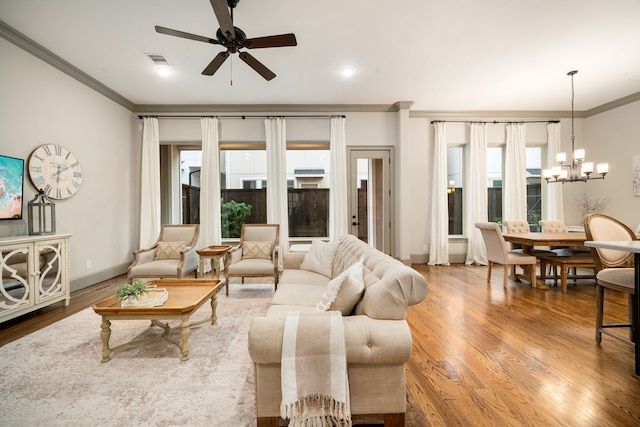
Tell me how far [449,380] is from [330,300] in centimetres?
109

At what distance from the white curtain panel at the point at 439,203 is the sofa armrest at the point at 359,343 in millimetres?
4685

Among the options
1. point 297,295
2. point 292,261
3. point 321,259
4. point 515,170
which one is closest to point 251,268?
point 292,261

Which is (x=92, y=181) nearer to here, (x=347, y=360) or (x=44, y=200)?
(x=44, y=200)

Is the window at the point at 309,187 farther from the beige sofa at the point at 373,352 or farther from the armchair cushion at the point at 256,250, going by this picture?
the beige sofa at the point at 373,352

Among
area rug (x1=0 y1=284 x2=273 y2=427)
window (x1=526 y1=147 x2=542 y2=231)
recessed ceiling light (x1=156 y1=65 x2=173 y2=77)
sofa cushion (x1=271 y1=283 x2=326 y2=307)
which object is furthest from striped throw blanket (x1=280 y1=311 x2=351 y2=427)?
→ window (x1=526 y1=147 x2=542 y2=231)

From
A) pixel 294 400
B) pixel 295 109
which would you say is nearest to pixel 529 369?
pixel 294 400

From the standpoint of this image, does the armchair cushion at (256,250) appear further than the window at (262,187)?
No

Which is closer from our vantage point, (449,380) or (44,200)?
(449,380)

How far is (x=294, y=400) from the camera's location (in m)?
1.27

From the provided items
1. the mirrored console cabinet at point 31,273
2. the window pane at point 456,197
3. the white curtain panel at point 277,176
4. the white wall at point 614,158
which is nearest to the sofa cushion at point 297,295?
the mirrored console cabinet at point 31,273

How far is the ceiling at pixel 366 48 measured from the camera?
111 inches

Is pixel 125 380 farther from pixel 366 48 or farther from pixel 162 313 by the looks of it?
pixel 366 48

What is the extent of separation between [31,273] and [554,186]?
8.44 metres

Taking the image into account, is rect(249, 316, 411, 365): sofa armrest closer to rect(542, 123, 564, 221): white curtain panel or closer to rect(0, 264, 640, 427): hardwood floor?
rect(0, 264, 640, 427): hardwood floor
